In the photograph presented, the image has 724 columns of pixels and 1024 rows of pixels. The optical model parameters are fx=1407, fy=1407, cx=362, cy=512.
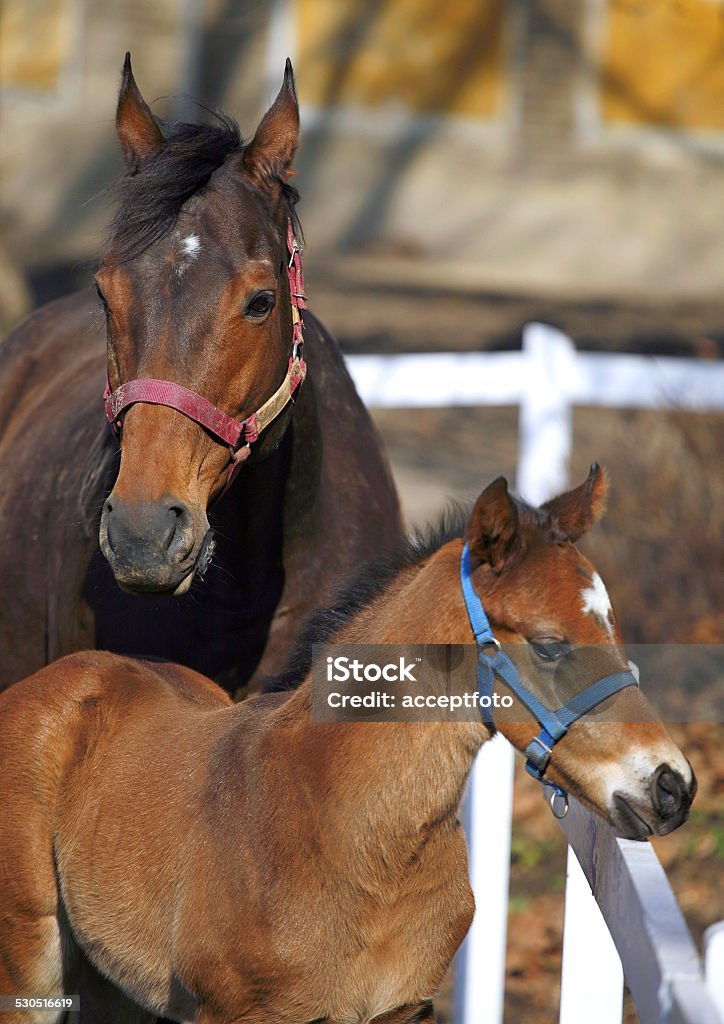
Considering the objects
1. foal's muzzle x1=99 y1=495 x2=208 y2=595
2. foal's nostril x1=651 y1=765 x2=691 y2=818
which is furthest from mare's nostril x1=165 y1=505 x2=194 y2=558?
foal's nostril x1=651 y1=765 x2=691 y2=818

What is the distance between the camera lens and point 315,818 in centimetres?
292

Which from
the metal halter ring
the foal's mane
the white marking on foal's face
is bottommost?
the metal halter ring

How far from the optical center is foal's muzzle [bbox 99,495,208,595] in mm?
2926

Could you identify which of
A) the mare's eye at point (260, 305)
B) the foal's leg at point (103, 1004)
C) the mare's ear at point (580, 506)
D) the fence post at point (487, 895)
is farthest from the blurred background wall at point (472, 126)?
the mare's ear at point (580, 506)

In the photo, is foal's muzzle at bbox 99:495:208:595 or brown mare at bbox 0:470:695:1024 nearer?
brown mare at bbox 0:470:695:1024

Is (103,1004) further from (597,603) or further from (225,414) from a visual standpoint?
(597,603)

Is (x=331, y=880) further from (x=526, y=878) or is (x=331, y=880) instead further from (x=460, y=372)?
(x=460, y=372)

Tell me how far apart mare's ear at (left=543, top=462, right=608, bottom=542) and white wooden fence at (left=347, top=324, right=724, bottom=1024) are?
613mm

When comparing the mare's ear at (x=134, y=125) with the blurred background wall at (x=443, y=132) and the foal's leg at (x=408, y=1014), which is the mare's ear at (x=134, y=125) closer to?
the foal's leg at (x=408, y=1014)

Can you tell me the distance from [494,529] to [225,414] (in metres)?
0.78

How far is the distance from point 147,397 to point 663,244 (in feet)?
48.0

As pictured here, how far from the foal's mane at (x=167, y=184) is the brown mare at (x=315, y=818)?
0.99 meters

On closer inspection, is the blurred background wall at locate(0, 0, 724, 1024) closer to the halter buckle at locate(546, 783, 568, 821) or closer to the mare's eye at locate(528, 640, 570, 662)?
the halter buckle at locate(546, 783, 568, 821)

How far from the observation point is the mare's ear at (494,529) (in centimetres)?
277
